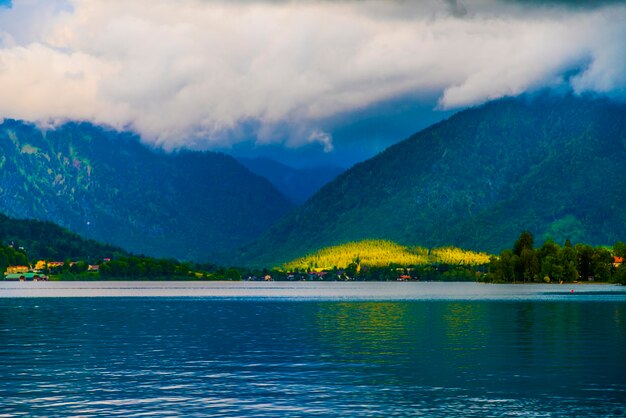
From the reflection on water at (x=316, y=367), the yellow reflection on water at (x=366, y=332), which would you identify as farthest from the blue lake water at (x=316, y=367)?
the yellow reflection on water at (x=366, y=332)

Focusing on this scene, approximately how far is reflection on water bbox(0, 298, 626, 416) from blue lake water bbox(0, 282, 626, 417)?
0.43 feet

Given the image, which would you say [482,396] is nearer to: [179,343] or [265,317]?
[179,343]

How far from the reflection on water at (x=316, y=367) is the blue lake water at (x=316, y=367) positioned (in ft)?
0.43

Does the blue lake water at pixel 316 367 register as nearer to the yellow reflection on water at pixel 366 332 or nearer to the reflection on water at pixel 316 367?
the reflection on water at pixel 316 367

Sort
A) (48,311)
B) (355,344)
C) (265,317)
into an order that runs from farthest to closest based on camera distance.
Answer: (48,311)
(265,317)
(355,344)

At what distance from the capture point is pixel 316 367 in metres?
73.0

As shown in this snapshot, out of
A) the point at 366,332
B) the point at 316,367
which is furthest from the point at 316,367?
the point at 366,332

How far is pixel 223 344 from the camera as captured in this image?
94.2m

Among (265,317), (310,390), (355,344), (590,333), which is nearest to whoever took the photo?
(310,390)

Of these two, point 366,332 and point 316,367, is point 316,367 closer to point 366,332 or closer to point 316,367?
point 316,367

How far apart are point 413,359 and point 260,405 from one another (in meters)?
25.6

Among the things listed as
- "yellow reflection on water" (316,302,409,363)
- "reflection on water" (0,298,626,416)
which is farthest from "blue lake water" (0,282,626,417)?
"yellow reflection on water" (316,302,409,363)

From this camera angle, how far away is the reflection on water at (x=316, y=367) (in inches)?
2176

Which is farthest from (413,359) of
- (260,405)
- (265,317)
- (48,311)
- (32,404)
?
(48,311)
